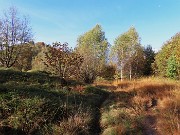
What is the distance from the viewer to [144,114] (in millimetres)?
9297

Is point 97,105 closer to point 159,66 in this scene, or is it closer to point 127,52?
point 159,66

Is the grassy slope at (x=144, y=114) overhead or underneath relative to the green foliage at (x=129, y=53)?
underneath

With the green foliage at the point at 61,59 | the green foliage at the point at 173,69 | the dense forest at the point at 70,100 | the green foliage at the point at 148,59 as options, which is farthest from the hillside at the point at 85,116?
the green foliage at the point at 148,59

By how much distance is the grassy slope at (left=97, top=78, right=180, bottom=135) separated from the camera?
7.50m

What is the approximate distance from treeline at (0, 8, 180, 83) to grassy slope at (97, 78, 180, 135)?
25.4 ft

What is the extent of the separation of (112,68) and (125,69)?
6.76 feet

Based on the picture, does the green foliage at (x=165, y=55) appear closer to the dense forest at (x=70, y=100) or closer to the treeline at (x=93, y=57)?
the treeline at (x=93, y=57)

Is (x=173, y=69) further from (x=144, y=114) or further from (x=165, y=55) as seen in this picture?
(x=144, y=114)

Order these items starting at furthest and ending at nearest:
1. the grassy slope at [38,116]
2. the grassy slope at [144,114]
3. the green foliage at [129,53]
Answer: the green foliage at [129,53] < the grassy slope at [144,114] < the grassy slope at [38,116]

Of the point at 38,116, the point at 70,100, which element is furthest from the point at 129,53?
the point at 38,116

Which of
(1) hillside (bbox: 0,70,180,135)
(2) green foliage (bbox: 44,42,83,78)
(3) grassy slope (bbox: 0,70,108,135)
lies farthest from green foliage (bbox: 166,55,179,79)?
(3) grassy slope (bbox: 0,70,108,135)

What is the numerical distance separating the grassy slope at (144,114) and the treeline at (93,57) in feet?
25.4

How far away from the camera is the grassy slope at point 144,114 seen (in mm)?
7503

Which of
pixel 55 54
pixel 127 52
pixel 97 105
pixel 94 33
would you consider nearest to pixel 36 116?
pixel 97 105
